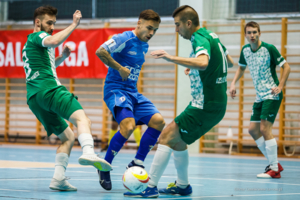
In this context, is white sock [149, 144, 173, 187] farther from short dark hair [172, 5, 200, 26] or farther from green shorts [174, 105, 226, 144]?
short dark hair [172, 5, 200, 26]

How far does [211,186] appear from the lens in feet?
15.5

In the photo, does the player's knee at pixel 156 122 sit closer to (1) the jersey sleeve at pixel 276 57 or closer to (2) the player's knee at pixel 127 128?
(2) the player's knee at pixel 127 128

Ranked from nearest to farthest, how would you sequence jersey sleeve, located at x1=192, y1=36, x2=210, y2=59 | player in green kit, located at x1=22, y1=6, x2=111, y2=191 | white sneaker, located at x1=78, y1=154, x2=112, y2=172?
white sneaker, located at x1=78, y1=154, x2=112, y2=172
jersey sleeve, located at x1=192, y1=36, x2=210, y2=59
player in green kit, located at x1=22, y1=6, x2=111, y2=191

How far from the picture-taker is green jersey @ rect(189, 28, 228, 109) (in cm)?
388

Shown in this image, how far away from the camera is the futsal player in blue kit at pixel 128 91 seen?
4.35 metres

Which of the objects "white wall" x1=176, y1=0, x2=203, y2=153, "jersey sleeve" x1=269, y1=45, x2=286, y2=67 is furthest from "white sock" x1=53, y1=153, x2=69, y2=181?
"white wall" x1=176, y1=0, x2=203, y2=153

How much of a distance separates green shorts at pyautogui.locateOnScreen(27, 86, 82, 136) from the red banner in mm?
8273

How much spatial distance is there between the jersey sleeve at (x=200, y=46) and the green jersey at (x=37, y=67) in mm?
1393

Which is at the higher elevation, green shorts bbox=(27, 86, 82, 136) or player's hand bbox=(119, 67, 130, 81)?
player's hand bbox=(119, 67, 130, 81)

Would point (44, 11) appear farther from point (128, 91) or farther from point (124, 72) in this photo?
point (128, 91)

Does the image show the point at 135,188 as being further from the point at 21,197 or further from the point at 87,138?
the point at 21,197

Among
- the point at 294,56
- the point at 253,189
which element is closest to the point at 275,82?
the point at 253,189

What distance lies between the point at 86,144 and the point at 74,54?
974 centimetres

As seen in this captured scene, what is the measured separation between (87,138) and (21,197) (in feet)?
2.53
